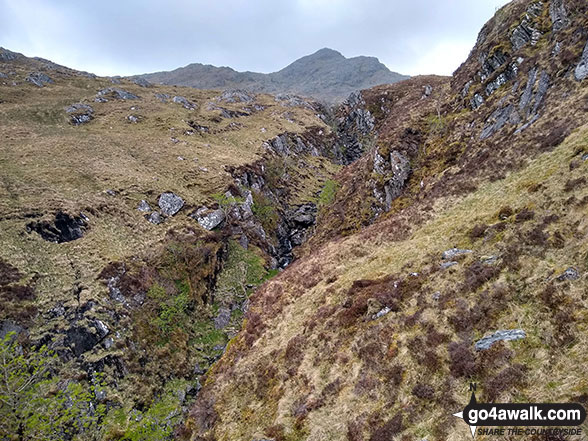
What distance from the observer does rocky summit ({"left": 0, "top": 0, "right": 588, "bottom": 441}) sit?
41.7ft

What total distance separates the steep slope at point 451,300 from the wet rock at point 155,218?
22494mm

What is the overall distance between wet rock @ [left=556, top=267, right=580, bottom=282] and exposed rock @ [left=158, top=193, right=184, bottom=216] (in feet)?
160

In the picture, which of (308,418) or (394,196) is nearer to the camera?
(308,418)

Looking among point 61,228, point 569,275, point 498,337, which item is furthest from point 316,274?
point 61,228

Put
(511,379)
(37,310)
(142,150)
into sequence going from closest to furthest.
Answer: (511,379) → (37,310) → (142,150)

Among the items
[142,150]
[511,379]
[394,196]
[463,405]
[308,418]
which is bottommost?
[308,418]

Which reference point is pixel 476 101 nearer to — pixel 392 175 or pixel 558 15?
pixel 558 15

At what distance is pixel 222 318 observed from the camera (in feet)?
127

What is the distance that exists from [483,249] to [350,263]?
40.8 feet

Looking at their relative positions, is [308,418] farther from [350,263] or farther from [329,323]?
[350,263]

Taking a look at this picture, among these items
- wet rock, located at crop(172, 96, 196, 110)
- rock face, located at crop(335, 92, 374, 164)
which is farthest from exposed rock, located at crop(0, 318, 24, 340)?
rock face, located at crop(335, 92, 374, 164)

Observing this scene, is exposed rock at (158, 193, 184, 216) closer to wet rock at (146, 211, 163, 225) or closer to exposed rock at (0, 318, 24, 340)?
wet rock at (146, 211, 163, 225)

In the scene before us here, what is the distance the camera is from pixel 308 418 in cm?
1522

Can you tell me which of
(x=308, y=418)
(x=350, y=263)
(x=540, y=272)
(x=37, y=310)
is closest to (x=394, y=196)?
(x=350, y=263)
